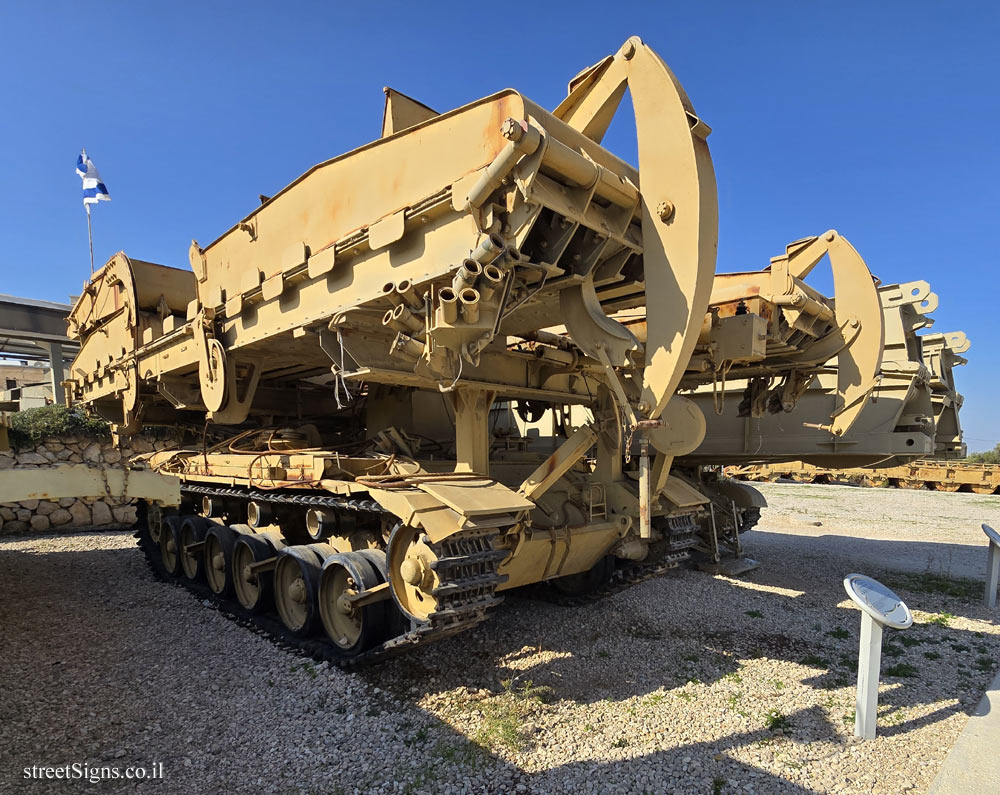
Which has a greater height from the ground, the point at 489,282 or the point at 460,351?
the point at 489,282

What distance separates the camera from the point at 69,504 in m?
13.3

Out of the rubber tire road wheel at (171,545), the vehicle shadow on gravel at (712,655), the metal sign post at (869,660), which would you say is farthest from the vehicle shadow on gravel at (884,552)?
the rubber tire road wheel at (171,545)

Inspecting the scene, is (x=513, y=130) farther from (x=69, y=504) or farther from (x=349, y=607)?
(x=69, y=504)

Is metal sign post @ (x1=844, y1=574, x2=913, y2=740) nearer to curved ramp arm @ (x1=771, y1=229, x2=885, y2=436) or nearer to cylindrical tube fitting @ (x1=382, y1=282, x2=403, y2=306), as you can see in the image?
curved ramp arm @ (x1=771, y1=229, x2=885, y2=436)

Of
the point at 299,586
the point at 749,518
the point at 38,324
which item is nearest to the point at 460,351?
the point at 299,586

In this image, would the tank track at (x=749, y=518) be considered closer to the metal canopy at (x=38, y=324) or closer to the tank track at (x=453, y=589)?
the tank track at (x=453, y=589)

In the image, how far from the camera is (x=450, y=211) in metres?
3.56

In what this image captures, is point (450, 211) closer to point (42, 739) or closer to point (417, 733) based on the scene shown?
point (417, 733)

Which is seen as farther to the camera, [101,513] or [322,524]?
[101,513]

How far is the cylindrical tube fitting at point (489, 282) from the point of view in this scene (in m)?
3.21

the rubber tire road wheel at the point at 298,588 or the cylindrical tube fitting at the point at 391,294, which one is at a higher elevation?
the cylindrical tube fitting at the point at 391,294

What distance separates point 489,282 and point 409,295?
697mm

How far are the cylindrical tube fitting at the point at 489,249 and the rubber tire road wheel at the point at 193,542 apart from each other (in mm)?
5600

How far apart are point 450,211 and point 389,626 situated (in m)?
3.23
